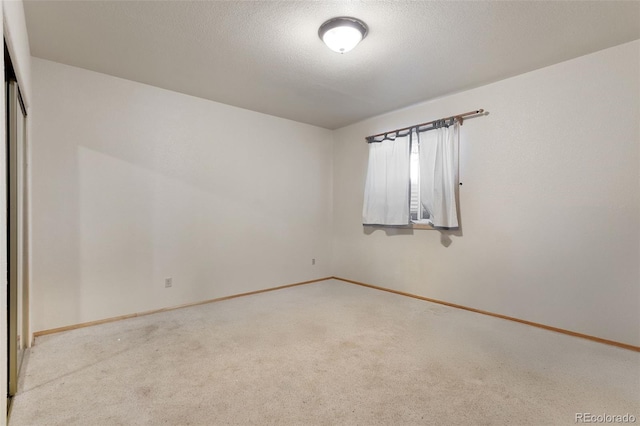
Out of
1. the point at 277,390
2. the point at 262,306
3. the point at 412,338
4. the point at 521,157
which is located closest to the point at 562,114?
the point at 521,157

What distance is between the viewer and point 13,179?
203cm

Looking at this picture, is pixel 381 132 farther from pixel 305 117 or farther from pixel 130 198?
pixel 130 198

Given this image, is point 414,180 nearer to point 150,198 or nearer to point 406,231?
point 406,231

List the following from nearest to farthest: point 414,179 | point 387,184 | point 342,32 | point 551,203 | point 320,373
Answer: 1. point 320,373
2. point 342,32
3. point 551,203
4. point 414,179
5. point 387,184

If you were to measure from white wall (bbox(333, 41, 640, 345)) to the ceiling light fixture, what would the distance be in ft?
6.17

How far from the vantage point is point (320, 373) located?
2.19m

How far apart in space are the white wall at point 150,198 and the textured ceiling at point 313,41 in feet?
1.24

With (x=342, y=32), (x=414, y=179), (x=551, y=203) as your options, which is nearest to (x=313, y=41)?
(x=342, y=32)

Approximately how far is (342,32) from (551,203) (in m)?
2.48

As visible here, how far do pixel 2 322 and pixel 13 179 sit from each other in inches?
44.6

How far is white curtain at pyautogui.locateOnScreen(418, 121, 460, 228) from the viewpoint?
3.72 metres

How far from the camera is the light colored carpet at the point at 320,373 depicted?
1.77 m

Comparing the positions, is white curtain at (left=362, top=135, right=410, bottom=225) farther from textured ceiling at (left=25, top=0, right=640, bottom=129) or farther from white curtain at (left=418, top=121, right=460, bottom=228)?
textured ceiling at (left=25, top=0, right=640, bottom=129)

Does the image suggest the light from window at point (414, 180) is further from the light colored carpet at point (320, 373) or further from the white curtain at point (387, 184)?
the light colored carpet at point (320, 373)
